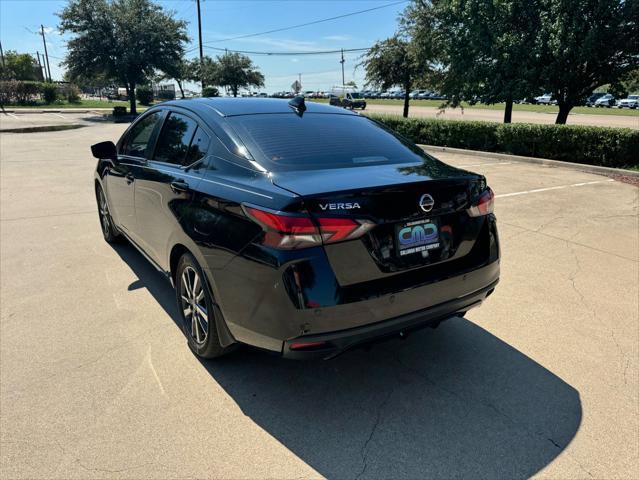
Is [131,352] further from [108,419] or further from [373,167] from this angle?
[373,167]

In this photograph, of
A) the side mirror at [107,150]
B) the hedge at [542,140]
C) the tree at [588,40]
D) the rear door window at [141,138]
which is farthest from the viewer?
the tree at [588,40]

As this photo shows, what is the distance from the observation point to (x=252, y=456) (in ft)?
7.52

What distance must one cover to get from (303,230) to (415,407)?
1266mm

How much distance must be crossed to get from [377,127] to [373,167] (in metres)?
1.00

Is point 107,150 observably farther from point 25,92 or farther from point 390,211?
point 25,92

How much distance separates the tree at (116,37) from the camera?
31766 mm

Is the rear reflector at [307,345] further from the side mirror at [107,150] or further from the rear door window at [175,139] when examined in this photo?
the side mirror at [107,150]

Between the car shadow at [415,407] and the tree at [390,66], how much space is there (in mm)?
21545

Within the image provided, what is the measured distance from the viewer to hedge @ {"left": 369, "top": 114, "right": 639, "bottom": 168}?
1068 cm

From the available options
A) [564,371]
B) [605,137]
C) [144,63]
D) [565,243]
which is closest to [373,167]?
[564,371]

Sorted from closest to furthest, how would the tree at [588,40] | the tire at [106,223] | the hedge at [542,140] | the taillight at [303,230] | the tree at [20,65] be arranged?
the taillight at [303,230] < the tire at [106,223] < the hedge at [542,140] < the tree at [588,40] < the tree at [20,65]

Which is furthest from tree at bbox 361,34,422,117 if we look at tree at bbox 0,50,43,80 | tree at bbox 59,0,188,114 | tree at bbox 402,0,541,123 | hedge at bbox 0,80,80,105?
tree at bbox 0,50,43,80

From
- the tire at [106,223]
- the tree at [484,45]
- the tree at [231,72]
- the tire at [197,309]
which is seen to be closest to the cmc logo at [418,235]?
the tire at [197,309]

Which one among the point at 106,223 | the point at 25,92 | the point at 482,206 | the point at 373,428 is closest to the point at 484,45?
the point at 106,223
